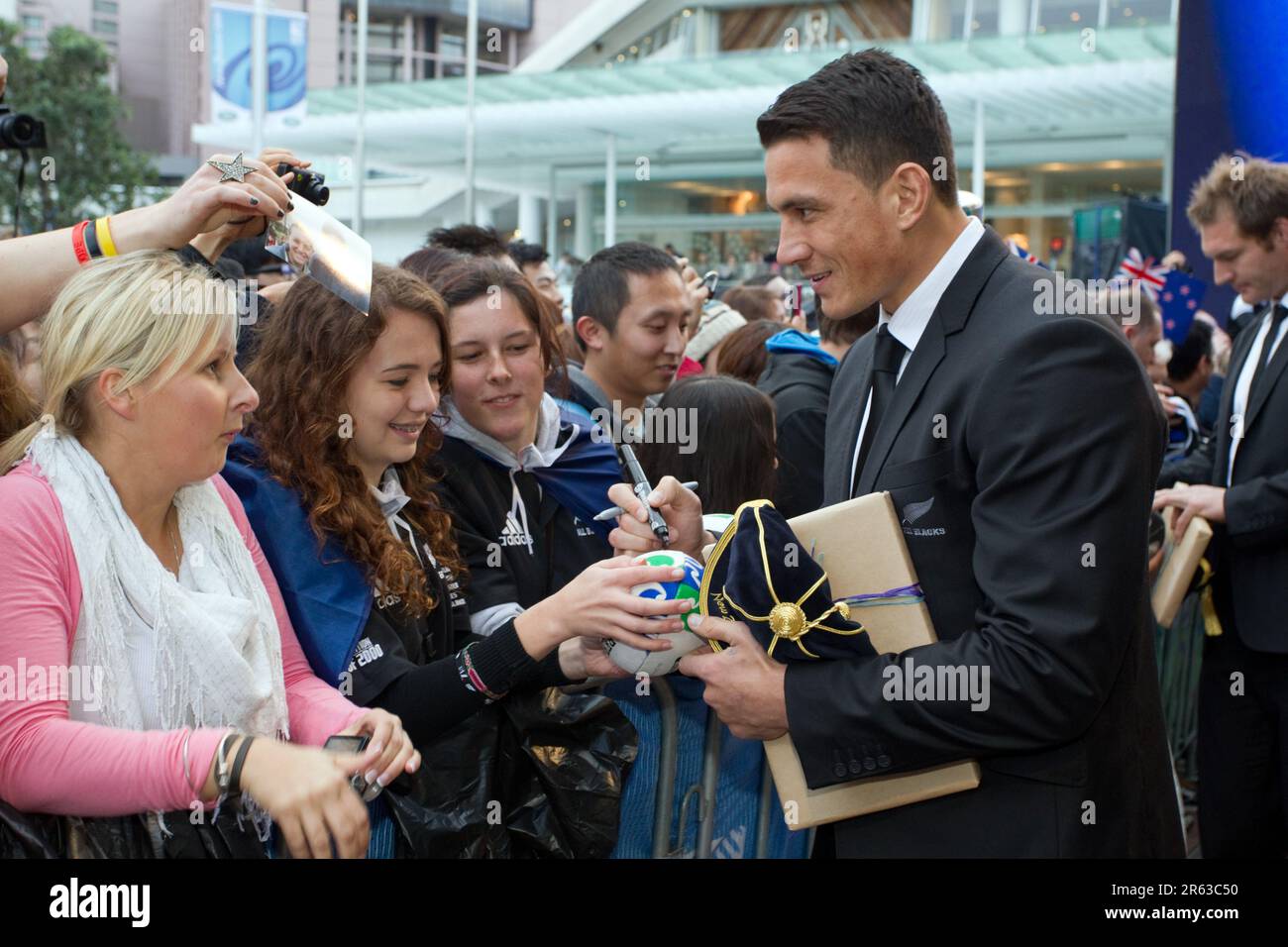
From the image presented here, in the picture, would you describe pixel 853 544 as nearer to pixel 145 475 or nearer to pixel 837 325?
pixel 145 475

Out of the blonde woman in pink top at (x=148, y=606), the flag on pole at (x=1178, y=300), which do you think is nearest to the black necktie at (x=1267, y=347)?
the flag on pole at (x=1178, y=300)

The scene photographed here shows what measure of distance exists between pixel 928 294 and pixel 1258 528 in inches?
92.0

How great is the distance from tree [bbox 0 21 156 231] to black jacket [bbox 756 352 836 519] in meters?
28.9

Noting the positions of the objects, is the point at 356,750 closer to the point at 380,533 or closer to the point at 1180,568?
the point at 380,533

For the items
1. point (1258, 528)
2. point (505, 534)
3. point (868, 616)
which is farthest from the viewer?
point (1258, 528)

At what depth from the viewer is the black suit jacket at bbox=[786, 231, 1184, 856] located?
2.04 meters

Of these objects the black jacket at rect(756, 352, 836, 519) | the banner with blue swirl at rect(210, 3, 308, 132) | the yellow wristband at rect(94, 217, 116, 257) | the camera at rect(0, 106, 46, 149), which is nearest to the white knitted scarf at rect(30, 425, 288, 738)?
the yellow wristband at rect(94, 217, 116, 257)

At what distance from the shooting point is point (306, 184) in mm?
2748

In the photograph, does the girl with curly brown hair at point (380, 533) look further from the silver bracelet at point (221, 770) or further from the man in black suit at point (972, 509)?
the silver bracelet at point (221, 770)

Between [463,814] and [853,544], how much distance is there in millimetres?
1082

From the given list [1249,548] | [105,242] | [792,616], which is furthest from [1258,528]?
[105,242]

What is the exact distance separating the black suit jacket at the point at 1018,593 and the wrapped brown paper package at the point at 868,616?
0.16 feet

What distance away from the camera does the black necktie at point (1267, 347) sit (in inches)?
167
